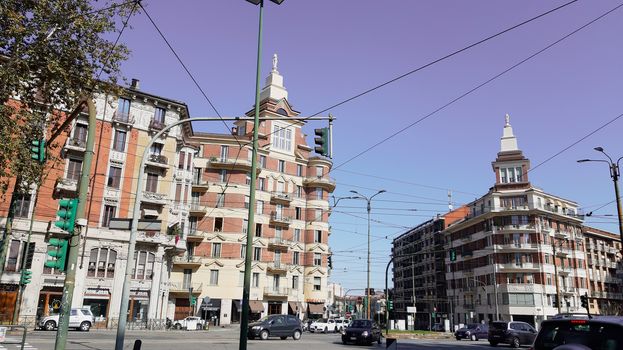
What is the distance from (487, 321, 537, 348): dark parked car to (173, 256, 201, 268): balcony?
3269 cm

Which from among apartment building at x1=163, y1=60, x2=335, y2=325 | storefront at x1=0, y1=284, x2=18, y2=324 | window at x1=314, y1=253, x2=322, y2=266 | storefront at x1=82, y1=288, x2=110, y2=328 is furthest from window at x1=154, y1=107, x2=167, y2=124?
window at x1=314, y1=253, x2=322, y2=266

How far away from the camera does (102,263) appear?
3856 cm

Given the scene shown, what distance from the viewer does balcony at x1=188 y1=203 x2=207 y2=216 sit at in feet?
174

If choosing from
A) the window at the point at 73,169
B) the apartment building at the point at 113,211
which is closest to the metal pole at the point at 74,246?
the apartment building at the point at 113,211

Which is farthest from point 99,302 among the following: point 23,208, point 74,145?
point 74,145

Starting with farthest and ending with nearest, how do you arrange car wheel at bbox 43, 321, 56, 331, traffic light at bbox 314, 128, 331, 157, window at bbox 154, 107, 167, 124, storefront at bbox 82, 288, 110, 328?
window at bbox 154, 107, 167, 124 < storefront at bbox 82, 288, 110, 328 < car wheel at bbox 43, 321, 56, 331 < traffic light at bbox 314, 128, 331, 157

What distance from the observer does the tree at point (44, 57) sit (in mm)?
12828

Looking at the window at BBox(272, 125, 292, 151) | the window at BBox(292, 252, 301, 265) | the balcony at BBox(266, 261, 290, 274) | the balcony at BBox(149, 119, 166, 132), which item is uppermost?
the window at BBox(272, 125, 292, 151)

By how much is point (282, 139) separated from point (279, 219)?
10441 millimetres

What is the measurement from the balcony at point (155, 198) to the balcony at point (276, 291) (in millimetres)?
18449

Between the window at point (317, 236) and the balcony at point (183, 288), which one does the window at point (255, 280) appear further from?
the window at point (317, 236)

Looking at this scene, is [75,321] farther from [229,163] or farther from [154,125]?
[229,163]

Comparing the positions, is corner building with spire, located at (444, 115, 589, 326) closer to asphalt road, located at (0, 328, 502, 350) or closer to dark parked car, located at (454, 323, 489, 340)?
dark parked car, located at (454, 323, 489, 340)

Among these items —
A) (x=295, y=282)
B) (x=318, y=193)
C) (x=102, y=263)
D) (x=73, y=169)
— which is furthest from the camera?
(x=318, y=193)
